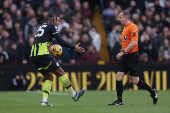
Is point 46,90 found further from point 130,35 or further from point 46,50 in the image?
point 130,35

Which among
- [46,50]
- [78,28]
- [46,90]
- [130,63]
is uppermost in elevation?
[78,28]

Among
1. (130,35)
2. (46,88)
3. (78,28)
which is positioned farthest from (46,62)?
(78,28)

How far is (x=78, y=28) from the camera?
18.5m

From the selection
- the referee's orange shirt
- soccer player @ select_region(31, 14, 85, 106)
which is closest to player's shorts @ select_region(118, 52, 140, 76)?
the referee's orange shirt

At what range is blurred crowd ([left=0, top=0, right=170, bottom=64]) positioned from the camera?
17547mm

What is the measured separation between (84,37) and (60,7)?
7.01 feet

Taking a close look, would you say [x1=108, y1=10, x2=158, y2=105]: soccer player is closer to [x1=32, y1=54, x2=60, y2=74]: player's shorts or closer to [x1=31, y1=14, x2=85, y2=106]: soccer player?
[x1=31, y1=14, x2=85, y2=106]: soccer player

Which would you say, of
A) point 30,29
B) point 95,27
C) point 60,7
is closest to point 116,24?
point 95,27

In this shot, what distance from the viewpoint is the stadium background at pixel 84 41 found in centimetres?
1736

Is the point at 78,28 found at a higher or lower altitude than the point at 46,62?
higher

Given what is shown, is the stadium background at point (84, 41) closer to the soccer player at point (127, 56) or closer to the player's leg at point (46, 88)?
the soccer player at point (127, 56)

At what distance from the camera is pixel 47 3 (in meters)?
19.1

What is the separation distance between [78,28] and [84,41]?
89cm

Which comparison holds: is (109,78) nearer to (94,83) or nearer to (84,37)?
(94,83)
